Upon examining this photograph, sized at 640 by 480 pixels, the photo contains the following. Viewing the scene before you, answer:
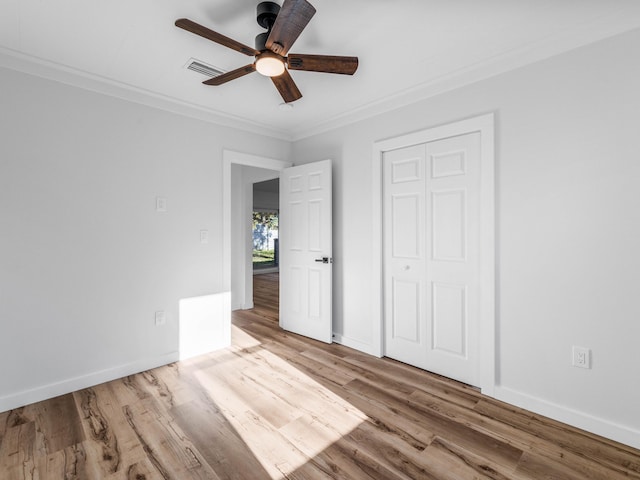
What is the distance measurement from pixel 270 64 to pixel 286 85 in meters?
0.30

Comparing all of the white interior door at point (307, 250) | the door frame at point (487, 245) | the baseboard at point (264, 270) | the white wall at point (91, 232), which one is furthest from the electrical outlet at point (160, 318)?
the baseboard at point (264, 270)

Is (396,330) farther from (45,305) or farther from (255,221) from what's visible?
(255,221)

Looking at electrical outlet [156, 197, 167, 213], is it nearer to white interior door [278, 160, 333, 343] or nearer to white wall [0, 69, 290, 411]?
white wall [0, 69, 290, 411]

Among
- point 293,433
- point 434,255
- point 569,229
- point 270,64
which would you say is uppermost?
point 270,64

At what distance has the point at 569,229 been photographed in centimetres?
209

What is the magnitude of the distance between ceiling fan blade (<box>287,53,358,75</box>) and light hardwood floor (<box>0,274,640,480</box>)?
2250mm

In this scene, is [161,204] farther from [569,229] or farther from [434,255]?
[569,229]

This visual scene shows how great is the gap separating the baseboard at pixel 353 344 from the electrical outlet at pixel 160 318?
70.3 inches

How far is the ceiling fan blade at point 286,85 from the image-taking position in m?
2.03

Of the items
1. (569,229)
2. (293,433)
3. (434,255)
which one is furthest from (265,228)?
(569,229)

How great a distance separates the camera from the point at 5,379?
7.37 ft

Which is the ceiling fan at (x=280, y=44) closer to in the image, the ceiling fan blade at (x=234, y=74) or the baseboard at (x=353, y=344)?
the ceiling fan blade at (x=234, y=74)

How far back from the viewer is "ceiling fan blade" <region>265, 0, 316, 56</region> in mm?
1433

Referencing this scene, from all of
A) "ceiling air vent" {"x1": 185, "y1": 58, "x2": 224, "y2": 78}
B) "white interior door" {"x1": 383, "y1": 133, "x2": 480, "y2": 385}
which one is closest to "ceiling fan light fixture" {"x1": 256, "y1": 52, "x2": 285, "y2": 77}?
"ceiling air vent" {"x1": 185, "y1": 58, "x2": 224, "y2": 78}
